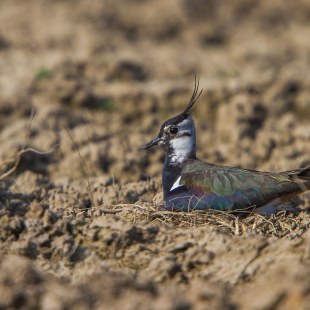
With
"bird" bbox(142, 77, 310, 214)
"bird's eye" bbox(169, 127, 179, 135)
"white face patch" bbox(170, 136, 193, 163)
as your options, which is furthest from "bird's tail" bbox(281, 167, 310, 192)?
"bird's eye" bbox(169, 127, 179, 135)

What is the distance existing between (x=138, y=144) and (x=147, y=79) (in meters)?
2.43

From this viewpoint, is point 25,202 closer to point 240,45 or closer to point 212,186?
point 212,186

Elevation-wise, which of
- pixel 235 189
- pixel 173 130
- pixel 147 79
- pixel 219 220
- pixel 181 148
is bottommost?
pixel 219 220

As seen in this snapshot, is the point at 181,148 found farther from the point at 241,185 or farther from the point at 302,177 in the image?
the point at 302,177

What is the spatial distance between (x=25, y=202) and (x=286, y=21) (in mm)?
10890

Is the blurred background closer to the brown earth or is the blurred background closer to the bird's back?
the brown earth

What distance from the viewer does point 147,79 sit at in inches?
465

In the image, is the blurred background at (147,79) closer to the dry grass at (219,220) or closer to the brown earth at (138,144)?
the brown earth at (138,144)

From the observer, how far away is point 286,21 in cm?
1568

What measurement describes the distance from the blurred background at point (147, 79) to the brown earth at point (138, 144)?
0.08ft

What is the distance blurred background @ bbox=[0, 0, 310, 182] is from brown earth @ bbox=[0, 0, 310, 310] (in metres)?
0.03

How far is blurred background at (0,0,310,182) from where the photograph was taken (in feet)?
30.6

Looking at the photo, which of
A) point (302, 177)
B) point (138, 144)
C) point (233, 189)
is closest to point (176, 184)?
point (233, 189)

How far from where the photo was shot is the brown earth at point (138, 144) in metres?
4.32
